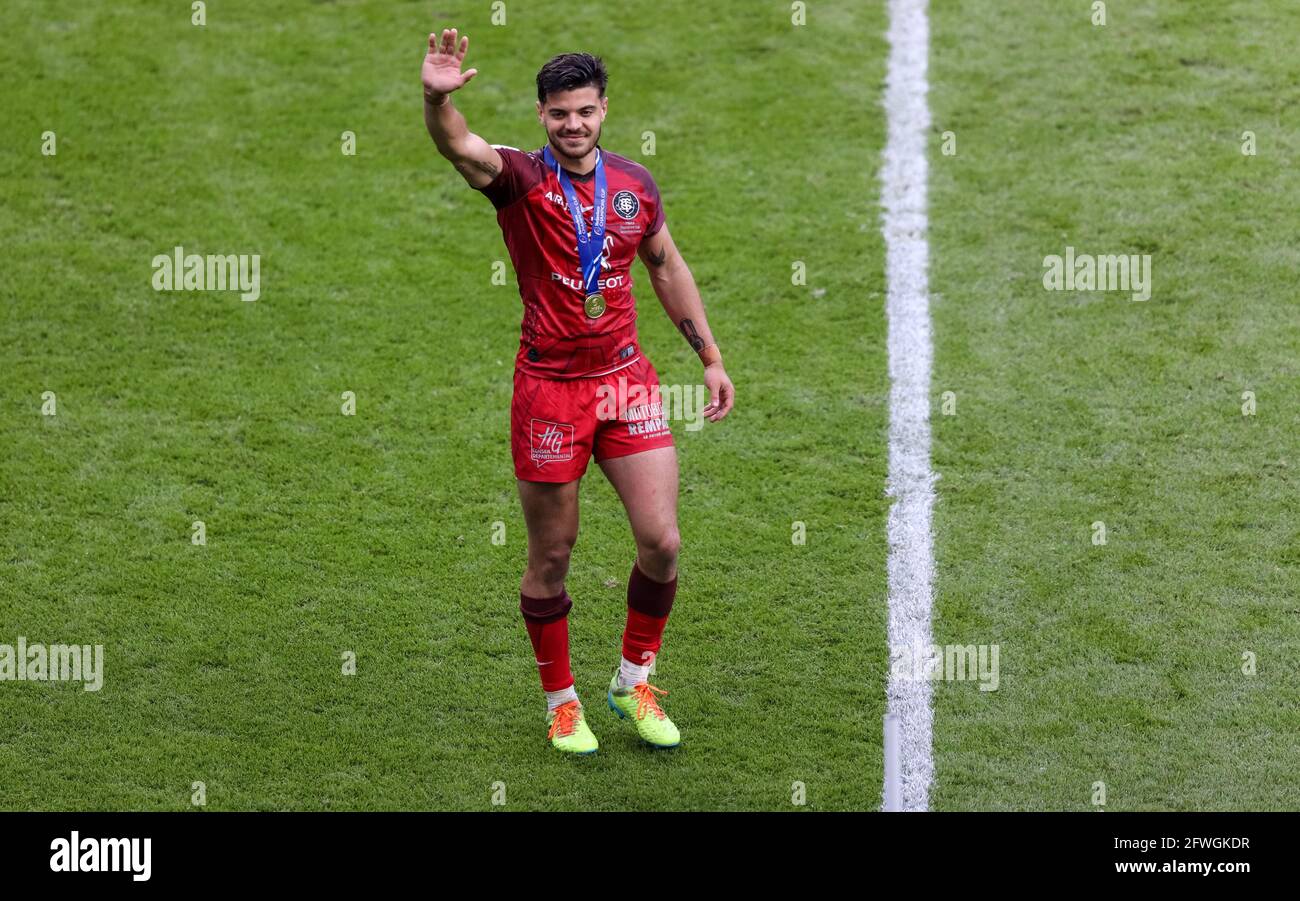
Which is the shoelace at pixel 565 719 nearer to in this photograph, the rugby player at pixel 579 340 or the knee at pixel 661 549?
the rugby player at pixel 579 340

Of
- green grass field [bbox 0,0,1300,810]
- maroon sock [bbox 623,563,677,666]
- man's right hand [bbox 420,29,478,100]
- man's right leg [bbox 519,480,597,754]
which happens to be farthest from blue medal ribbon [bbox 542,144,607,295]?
green grass field [bbox 0,0,1300,810]

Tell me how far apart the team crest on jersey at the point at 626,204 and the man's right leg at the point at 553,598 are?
38.8 inches

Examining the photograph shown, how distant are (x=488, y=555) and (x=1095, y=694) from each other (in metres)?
2.72

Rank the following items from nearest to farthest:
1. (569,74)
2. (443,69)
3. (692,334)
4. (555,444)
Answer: (443,69) → (569,74) → (555,444) → (692,334)

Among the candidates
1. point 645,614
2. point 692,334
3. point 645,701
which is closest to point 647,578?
point 645,614

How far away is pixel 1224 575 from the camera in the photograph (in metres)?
7.23

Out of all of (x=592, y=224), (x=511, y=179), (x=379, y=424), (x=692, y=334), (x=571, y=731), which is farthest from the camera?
(x=379, y=424)

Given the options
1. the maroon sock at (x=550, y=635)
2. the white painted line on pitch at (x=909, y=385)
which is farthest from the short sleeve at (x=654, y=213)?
the white painted line on pitch at (x=909, y=385)

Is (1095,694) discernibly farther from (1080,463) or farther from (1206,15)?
Result: (1206,15)

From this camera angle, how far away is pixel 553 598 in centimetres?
632

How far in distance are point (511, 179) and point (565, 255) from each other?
0.34m

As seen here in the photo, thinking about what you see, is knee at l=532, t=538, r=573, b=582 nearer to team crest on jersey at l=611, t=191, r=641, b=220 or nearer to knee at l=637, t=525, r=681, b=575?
knee at l=637, t=525, r=681, b=575

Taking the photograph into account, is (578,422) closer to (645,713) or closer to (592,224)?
(592,224)

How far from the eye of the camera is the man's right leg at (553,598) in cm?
609
